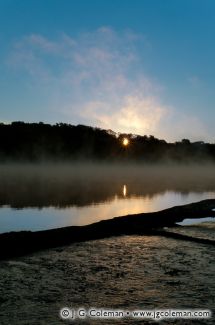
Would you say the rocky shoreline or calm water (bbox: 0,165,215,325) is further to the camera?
the rocky shoreline

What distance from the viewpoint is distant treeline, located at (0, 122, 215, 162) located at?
12169cm

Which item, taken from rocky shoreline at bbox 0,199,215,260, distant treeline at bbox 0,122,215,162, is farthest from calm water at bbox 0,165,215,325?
distant treeline at bbox 0,122,215,162

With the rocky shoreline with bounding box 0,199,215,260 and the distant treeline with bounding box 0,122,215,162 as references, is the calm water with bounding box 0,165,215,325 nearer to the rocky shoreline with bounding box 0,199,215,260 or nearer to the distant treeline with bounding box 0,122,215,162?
the rocky shoreline with bounding box 0,199,215,260

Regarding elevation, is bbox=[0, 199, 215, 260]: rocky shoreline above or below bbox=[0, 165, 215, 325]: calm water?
above

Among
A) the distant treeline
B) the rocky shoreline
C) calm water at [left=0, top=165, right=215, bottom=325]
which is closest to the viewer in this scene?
calm water at [left=0, top=165, right=215, bottom=325]

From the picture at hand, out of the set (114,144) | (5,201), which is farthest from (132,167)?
(5,201)

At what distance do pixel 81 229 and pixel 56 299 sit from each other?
5468mm

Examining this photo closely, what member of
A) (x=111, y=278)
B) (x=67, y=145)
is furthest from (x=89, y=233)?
(x=67, y=145)

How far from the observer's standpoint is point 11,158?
123875 mm

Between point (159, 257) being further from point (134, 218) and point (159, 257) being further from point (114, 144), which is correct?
point (114, 144)

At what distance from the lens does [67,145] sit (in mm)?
136375

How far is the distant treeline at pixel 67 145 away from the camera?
399ft

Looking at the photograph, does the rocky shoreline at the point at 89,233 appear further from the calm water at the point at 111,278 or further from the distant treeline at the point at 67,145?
the distant treeline at the point at 67,145

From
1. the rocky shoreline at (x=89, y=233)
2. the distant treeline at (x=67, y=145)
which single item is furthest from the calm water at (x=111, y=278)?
the distant treeline at (x=67, y=145)
